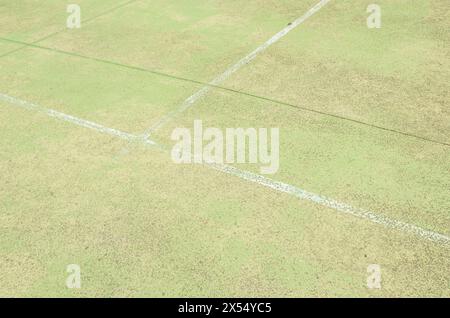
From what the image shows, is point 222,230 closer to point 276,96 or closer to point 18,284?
point 18,284

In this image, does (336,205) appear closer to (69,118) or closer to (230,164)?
(230,164)

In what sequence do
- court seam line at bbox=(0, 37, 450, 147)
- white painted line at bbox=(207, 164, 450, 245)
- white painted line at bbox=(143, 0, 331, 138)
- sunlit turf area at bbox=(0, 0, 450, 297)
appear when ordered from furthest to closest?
white painted line at bbox=(143, 0, 331, 138), court seam line at bbox=(0, 37, 450, 147), white painted line at bbox=(207, 164, 450, 245), sunlit turf area at bbox=(0, 0, 450, 297)

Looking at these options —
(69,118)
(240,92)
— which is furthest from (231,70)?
(69,118)

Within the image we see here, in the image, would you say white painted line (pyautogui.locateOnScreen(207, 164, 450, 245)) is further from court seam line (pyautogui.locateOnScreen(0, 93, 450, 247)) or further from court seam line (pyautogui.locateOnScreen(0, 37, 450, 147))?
court seam line (pyautogui.locateOnScreen(0, 37, 450, 147))

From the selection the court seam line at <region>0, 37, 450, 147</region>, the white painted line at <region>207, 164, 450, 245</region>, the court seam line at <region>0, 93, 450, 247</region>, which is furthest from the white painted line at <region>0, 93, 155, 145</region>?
the court seam line at <region>0, 37, 450, 147</region>

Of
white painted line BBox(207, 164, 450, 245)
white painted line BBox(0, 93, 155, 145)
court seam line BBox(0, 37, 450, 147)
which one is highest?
court seam line BBox(0, 37, 450, 147)

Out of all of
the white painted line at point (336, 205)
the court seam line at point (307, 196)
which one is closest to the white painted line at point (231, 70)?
the court seam line at point (307, 196)

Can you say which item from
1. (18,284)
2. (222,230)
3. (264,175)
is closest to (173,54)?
(264,175)
